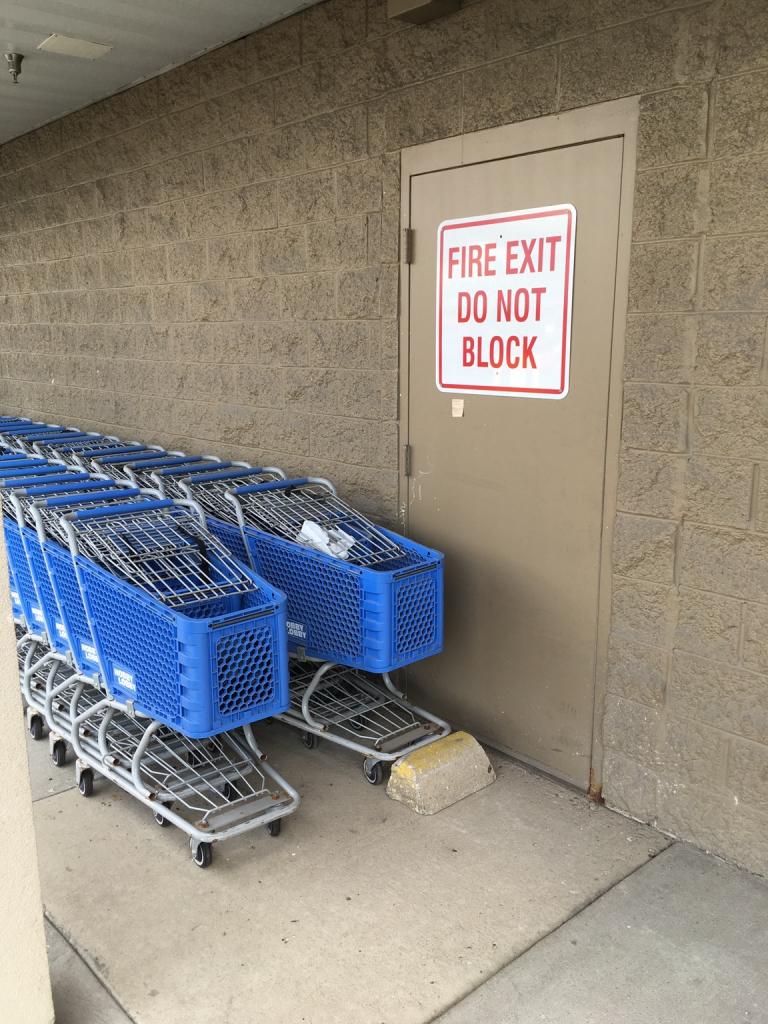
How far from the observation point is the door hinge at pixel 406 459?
4.23m

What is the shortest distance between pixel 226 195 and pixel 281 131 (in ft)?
1.94

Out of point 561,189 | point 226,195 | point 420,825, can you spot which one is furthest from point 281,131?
point 420,825

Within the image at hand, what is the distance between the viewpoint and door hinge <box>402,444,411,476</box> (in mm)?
4234

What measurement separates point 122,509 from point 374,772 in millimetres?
1584

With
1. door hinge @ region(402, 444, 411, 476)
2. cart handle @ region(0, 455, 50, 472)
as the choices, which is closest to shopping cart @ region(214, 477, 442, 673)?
door hinge @ region(402, 444, 411, 476)

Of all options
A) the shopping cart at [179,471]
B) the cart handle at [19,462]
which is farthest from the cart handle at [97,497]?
the cart handle at [19,462]

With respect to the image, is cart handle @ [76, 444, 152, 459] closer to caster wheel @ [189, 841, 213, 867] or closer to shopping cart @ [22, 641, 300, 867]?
shopping cart @ [22, 641, 300, 867]

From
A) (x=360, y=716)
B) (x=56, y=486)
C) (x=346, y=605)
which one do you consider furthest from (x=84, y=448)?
(x=346, y=605)

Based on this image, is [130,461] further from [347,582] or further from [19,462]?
[347,582]

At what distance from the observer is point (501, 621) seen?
395cm

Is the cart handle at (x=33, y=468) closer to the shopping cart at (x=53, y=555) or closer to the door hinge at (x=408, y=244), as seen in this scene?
the shopping cart at (x=53, y=555)

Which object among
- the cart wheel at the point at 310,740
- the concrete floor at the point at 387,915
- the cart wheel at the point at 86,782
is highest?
the cart wheel at the point at 86,782

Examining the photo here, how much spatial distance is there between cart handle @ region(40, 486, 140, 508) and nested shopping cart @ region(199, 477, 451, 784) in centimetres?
41

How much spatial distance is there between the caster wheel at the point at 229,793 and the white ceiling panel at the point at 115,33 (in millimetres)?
3668
